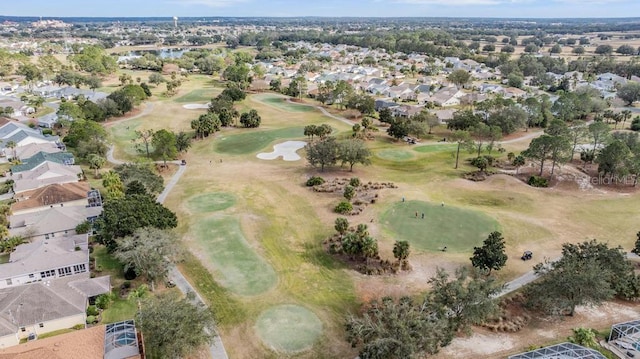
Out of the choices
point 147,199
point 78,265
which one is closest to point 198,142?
point 147,199

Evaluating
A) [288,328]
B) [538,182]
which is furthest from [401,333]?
[538,182]

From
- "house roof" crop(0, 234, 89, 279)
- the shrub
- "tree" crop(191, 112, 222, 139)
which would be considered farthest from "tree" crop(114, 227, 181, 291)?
"tree" crop(191, 112, 222, 139)

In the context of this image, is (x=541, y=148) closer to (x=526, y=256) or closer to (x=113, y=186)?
(x=526, y=256)

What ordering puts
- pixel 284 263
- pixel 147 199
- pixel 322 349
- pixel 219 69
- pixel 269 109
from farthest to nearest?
pixel 219 69, pixel 269 109, pixel 147 199, pixel 284 263, pixel 322 349

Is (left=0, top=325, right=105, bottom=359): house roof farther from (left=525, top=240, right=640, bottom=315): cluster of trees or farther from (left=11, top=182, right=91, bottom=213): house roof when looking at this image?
(left=525, top=240, right=640, bottom=315): cluster of trees

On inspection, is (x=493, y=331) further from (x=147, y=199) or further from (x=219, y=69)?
(x=219, y=69)

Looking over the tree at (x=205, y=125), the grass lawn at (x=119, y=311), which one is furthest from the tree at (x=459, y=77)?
the grass lawn at (x=119, y=311)
